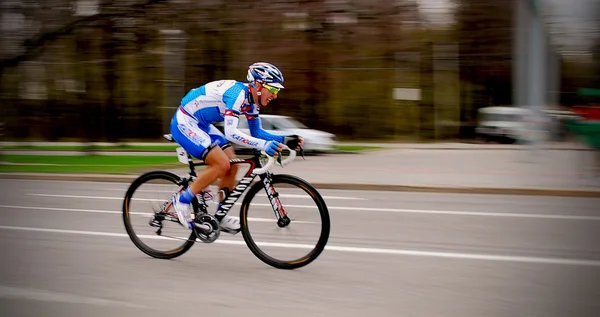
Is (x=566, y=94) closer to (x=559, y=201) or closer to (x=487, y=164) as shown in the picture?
(x=487, y=164)

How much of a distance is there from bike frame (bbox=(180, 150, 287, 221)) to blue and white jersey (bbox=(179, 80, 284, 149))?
0.22 metres

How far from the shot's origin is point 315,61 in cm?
2844

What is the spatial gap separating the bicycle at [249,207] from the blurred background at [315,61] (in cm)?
825

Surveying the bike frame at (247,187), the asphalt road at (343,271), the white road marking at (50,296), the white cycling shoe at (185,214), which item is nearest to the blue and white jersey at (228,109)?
the bike frame at (247,187)

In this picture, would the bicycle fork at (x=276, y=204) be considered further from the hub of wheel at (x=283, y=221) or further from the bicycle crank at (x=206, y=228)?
the bicycle crank at (x=206, y=228)

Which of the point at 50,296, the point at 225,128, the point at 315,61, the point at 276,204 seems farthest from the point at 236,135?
the point at 315,61

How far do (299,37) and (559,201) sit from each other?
17.1 metres

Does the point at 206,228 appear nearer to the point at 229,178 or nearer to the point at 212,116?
the point at 229,178

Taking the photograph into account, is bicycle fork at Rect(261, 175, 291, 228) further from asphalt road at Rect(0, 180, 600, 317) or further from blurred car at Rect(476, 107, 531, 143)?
blurred car at Rect(476, 107, 531, 143)

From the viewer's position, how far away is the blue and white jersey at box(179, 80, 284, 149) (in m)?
5.78

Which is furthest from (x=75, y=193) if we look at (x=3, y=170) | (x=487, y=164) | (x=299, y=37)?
(x=299, y=37)

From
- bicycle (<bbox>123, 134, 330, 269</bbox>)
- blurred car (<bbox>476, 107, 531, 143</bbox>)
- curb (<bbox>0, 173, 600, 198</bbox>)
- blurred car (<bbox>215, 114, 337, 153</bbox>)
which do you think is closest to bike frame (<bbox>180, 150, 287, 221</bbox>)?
bicycle (<bbox>123, 134, 330, 269</bbox>)

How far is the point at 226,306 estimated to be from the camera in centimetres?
493

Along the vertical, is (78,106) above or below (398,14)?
below
